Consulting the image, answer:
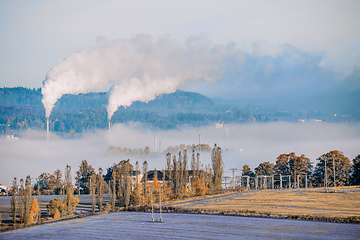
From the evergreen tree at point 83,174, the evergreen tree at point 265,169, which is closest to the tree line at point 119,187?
the evergreen tree at point 83,174

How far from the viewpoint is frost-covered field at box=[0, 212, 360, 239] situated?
53.1 meters

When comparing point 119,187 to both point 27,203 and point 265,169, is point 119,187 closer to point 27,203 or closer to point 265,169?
point 27,203

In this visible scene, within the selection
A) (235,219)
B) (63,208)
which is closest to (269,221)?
(235,219)

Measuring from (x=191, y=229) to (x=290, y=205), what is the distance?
103ft

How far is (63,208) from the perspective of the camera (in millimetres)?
85500

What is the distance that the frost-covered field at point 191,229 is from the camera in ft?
174

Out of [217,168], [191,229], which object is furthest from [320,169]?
[191,229]

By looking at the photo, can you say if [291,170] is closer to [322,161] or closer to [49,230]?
[322,161]

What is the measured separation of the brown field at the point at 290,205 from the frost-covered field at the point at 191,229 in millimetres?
5826

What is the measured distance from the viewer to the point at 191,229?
58594 mm

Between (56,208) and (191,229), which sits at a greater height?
(191,229)

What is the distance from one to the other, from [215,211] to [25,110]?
427 ft

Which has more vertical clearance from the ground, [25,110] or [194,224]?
[25,110]

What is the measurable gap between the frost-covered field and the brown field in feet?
19.1
